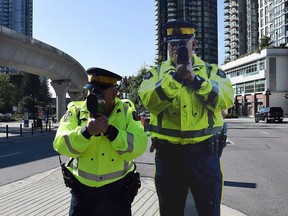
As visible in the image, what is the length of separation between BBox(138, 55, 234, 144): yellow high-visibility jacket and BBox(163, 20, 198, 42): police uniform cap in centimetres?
24

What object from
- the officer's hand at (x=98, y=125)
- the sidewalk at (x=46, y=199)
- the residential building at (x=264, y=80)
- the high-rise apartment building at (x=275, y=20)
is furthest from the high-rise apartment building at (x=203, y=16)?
the officer's hand at (x=98, y=125)

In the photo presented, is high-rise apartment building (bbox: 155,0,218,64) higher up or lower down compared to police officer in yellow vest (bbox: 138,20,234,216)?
higher up

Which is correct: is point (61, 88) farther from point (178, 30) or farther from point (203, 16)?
point (203, 16)

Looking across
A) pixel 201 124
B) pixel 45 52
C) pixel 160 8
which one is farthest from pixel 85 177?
pixel 160 8

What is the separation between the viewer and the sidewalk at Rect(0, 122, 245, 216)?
238 inches

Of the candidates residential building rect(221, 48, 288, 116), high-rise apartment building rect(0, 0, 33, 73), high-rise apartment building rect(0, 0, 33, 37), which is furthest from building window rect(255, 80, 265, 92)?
high-rise apartment building rect(0, 0, 33, 37)

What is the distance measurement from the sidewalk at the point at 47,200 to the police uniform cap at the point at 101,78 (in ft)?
8.53

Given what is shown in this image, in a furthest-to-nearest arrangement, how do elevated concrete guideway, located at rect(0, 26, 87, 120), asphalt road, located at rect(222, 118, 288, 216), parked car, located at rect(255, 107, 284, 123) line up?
parked car, located at rect(255, 107, 284, 123) → elevated concrete guideway, located at rect(0, 26, 87, 120) → asphalt road, located at rect(222, 118, 288, 216)

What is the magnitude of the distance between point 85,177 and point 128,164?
1.23 ft

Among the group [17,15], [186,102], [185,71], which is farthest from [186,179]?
[17,15]

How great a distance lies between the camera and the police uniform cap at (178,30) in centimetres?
344

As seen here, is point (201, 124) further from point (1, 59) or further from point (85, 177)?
point (1, 59)

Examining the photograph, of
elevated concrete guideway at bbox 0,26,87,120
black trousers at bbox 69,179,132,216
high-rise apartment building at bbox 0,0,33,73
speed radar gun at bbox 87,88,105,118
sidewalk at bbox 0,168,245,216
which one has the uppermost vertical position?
high-rise apartment building at bbox 0,0,33,73

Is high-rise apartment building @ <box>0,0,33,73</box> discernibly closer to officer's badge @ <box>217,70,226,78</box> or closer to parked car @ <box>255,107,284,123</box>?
parked car @ <box>255,107,284,123</box>
